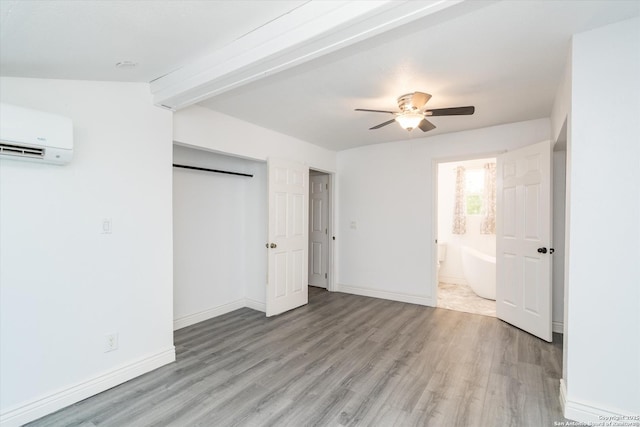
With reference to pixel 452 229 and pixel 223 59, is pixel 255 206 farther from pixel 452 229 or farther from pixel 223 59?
pixel 452 229

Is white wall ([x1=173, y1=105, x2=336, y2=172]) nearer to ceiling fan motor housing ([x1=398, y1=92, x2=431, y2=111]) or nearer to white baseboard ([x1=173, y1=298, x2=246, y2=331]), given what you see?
ceiling fan motor housing ([x1=398, y1=92, x2=431, y2=111])

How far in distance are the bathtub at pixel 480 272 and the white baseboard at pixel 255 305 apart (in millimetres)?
3489

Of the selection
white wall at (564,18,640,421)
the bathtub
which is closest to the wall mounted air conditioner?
white wall at (564,18,640,421)

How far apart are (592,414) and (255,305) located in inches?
141

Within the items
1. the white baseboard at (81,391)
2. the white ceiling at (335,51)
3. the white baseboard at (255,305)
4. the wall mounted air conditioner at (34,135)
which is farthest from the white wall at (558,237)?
the wall mounted air conditioner at (34,135)

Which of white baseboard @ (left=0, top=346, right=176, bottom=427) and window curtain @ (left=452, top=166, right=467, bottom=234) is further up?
window curtain @ (left=452, top=166, right=467, bottom=234)

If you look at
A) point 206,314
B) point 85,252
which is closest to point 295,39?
point 85,252

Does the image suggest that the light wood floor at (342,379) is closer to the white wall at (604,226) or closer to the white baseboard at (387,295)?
the white wall at (604,226)

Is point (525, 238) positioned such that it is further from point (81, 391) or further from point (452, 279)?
point (81, 391)

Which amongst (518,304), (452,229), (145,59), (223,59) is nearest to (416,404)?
(518,304)

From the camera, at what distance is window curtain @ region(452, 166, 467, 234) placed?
589 centimetres

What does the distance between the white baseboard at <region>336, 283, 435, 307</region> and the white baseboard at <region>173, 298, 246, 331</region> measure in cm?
177

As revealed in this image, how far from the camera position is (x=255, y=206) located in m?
4.35

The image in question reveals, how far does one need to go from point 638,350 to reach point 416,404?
136 cm
